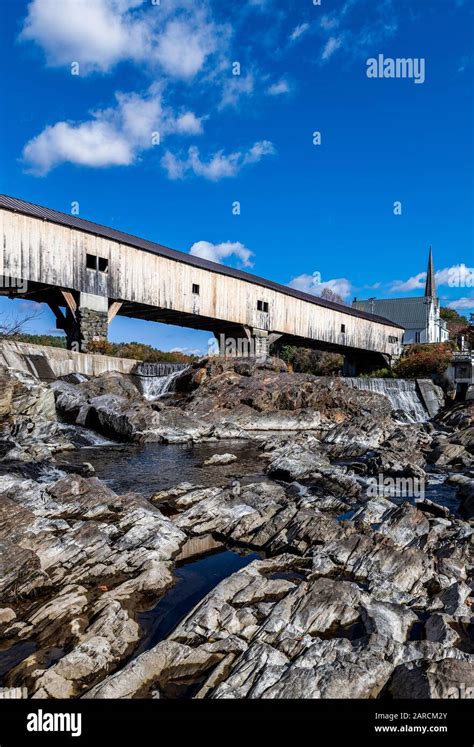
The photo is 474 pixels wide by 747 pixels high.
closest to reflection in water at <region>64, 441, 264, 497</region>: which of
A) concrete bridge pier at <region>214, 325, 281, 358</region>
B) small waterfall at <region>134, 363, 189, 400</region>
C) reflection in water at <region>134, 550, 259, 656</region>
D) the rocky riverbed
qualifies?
the rocky riverbed

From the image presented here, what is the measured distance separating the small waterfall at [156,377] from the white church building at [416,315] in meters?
39.3

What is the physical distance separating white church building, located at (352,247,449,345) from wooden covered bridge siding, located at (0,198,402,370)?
25.2 meters

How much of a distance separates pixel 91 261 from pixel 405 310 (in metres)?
48.6

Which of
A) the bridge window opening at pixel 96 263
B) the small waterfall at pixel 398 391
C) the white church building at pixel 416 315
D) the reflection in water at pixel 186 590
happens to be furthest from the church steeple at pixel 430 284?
the reflection in water at pixel 186 590

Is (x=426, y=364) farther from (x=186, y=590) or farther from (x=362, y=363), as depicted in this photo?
(x=186, y=590)

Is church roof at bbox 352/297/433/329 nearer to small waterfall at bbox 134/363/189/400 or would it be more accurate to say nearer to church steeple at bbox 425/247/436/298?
church steeple at bbox 425/247/436/298

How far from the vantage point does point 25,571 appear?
17.4ft

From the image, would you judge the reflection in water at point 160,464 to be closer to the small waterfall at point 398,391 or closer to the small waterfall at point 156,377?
the small waterfall at point 156,377

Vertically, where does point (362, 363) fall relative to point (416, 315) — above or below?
below

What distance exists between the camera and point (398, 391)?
29484 millimetres

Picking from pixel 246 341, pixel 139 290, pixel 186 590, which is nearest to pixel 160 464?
pixel 186 590

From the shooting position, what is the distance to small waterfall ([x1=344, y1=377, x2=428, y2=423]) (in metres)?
28.3

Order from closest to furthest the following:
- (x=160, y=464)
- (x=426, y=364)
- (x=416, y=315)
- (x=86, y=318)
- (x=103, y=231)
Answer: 1. (x=160, y=464)
2. (x=86, y=318)
3. (x=103, y=231)
4. (x=426, y=364)
5. (x=416, y=315)
